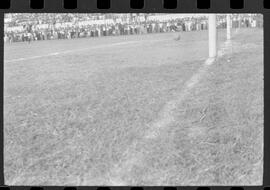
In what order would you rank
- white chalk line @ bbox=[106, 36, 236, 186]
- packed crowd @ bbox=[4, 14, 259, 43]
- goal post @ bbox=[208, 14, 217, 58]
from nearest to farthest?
1. white chalk line @ bbox=[106, 36, 236, 186]
2. packed crowd @ bbox=[4, 14, 259, 43]
3. goal post @ bbox=[208, 14, 217, 58]

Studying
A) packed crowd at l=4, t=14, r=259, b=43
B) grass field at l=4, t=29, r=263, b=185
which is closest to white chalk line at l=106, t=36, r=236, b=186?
grass field at l=4, t=29, r=263, b=185

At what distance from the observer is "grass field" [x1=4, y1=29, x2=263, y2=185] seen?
536 centimetres

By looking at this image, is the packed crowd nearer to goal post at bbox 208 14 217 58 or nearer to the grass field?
goal post at bbox 208 14 217 58

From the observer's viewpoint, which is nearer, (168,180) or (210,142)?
(168,180)

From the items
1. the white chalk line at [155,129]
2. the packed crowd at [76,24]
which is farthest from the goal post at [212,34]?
the white chalk line at [155,129]

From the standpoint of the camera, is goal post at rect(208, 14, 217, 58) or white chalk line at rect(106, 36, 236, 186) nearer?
white chalk line at rect(106, 36, 236, 186)

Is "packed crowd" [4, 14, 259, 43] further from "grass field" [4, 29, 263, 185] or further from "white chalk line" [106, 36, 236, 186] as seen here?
"white chalk line" [106, 36, 236, 186]

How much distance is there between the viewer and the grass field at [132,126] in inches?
211

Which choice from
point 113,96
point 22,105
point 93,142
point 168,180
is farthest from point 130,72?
point 168,180

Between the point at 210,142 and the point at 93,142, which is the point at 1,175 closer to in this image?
the point at 93,142

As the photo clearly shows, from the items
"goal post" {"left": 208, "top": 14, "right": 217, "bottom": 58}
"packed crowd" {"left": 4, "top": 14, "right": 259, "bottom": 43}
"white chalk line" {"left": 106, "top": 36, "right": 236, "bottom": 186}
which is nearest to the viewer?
"white chalk line" {"left": 106, "top": 36, "right": 236, "bottom": 186}

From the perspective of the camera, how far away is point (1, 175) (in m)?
5.36

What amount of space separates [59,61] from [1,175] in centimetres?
626

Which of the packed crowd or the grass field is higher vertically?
the packed crowd
